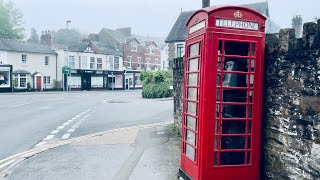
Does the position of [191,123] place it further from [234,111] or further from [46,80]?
[46,80]

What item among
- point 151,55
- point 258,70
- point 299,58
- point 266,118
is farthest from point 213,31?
point 151,55

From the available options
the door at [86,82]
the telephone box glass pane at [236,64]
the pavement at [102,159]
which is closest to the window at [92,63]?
the door at [86,82]

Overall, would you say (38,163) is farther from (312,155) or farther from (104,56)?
(104,56)

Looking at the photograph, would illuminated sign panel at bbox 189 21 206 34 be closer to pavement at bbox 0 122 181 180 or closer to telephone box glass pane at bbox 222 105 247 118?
telephone box glass pane at bbox 222 105 247 118

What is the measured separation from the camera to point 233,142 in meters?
4.46

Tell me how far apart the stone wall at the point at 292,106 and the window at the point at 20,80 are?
40374mm

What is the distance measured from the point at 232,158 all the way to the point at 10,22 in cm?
6332

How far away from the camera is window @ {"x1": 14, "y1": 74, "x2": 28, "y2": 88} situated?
39406mm

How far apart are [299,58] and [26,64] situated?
4243 centimetres

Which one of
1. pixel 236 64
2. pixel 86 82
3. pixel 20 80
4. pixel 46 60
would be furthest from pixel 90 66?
pixel 236 64

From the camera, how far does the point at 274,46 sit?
4324mm

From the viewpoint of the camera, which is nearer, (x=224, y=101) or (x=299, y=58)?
(x=299, y=58)

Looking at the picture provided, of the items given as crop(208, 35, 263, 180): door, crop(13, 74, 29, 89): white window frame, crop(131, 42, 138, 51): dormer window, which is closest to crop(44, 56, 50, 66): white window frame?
crop(13, 74, 29, 89): white window frame

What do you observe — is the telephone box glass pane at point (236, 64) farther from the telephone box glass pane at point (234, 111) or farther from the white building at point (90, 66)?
the white building at point (90, 66)
